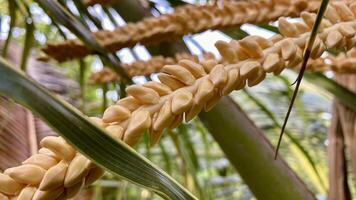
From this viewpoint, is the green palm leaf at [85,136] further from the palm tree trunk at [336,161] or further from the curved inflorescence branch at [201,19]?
the palm tree trunk at [336,161]

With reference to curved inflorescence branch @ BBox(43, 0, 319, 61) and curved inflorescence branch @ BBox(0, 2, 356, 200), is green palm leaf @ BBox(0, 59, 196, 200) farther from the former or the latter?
curved inflorescence branch @ BBox(43, 0, 319, 61)

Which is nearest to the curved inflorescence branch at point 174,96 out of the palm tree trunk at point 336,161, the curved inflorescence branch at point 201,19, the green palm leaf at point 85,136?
the green palm leaf at point 85,136

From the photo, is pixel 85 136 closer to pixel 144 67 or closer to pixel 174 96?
pixel 174 96

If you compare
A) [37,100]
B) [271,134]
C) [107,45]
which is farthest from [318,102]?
[37,100]

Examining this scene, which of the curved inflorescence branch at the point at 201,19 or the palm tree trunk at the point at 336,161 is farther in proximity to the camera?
the palm tree trunk at the point at 336,161

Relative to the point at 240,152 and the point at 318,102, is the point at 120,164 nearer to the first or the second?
the point at 240,152

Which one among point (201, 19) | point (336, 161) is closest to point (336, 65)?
point (201, 19)
